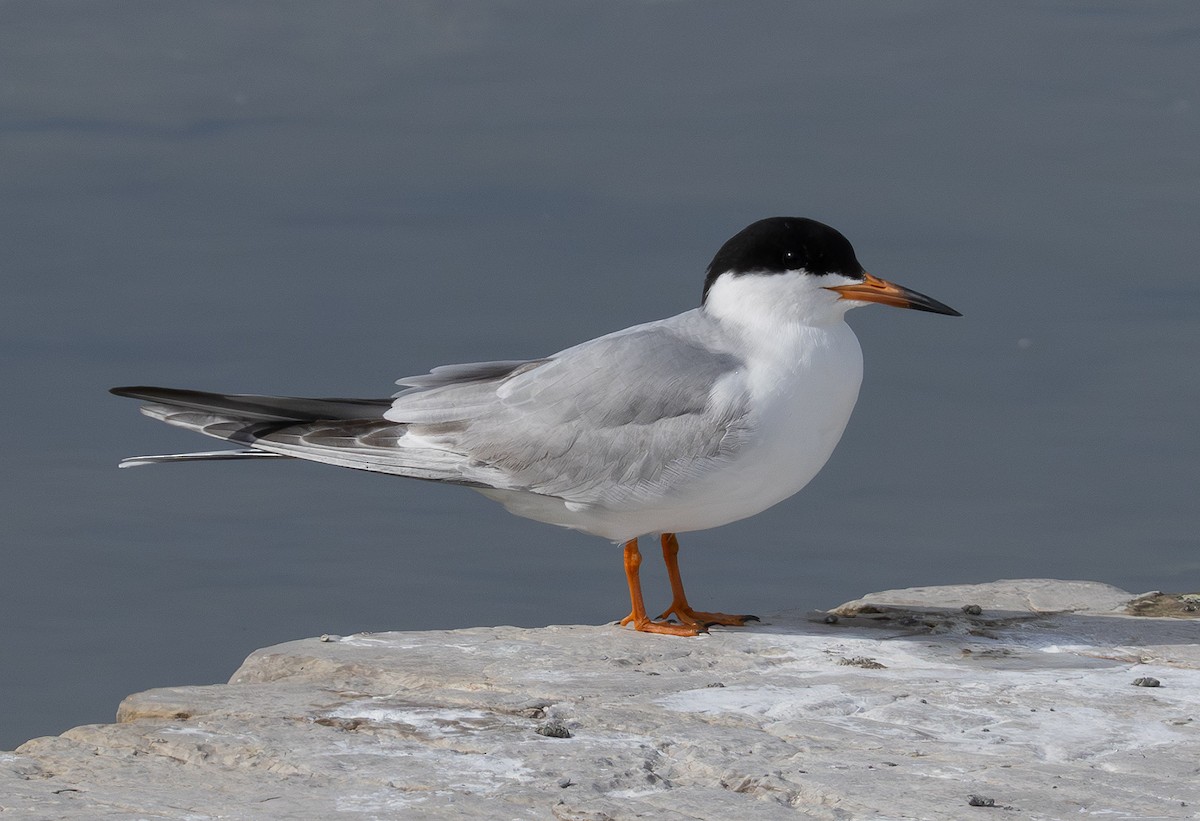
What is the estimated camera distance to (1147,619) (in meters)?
6.52

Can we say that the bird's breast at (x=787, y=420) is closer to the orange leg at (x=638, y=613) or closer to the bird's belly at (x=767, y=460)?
the bird's belly at (x=767, y=460)

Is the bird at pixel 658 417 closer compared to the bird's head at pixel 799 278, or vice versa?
the bird at pixel 658 417

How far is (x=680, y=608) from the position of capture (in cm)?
640

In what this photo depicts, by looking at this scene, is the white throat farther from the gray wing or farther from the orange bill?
the gray wing

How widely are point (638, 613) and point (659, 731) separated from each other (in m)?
1.46

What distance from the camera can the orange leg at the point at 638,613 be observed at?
6160mm

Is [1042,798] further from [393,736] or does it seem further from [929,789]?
[393,736]

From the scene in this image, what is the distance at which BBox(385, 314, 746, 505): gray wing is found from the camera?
6.00 metres

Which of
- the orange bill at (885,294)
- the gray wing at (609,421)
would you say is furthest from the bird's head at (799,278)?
the gray wing at (609,421)

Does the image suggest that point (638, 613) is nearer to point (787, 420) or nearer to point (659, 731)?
point (787, 420)

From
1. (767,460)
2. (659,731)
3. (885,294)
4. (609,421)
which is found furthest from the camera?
(885,294)

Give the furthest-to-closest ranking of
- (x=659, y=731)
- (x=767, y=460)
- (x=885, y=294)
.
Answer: (x=885, y=294)
(x=767, y=460)
(x=659, y=731)

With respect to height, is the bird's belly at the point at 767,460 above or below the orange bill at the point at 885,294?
below

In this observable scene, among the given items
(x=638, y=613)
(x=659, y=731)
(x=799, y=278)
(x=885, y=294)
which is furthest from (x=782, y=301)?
(x=659, y=731)
